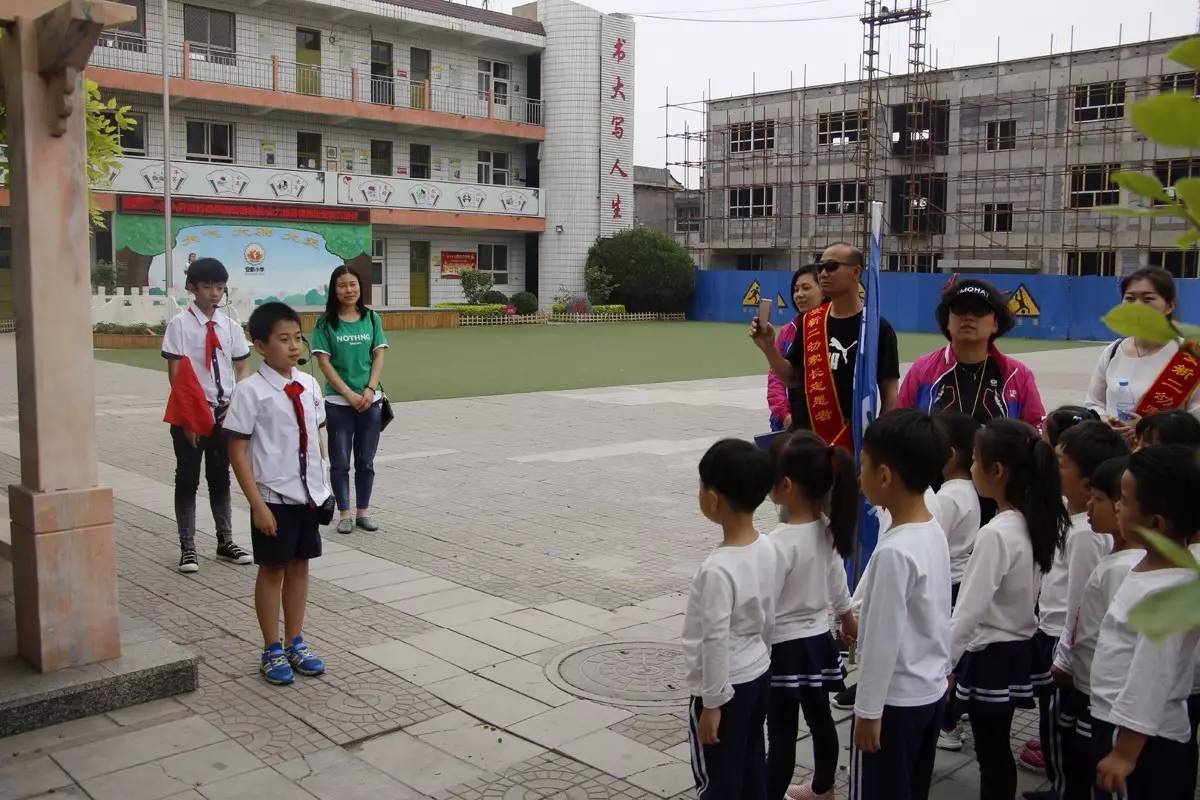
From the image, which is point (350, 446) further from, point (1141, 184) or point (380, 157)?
point (380, 157)

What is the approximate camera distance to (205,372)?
255 inches

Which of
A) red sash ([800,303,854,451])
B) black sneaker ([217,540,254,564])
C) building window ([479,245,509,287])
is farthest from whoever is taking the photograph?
building window ([479,245,509,287])

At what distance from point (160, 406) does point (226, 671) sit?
10.4 meters

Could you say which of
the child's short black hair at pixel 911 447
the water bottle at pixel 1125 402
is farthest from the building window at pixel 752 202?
the child's short black hair at pixel 911 447

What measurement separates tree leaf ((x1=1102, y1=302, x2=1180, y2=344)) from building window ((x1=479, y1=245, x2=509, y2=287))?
1439 inches

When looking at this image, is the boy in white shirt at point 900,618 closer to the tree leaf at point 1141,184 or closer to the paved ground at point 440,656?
the paved ground at point 440,656

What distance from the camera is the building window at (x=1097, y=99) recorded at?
116 ft

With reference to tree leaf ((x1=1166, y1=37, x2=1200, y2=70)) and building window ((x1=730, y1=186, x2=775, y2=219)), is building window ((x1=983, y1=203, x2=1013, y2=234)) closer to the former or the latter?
building window ((x1=730, y1=186, x2=775, y2=219))

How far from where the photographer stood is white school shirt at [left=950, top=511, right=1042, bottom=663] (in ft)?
10.8

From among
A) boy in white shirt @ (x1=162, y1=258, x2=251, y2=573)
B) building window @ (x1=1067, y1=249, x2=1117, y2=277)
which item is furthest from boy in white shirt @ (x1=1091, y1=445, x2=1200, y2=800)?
building window @ (x1=1067, y1=249, x2=1117, y2=277)

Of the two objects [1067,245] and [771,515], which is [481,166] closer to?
[1067,245]

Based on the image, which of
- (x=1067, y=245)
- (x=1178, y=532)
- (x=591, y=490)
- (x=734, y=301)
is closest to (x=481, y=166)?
(x=734, y=301)

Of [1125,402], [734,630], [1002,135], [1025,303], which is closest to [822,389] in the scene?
[1125,402]

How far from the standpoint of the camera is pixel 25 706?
4074 mm
